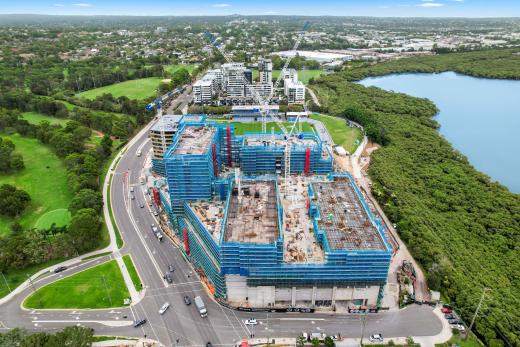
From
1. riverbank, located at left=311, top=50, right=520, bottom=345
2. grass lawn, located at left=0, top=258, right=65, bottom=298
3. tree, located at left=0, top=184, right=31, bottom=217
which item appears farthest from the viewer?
tree, located at left=0, top=184, right=31, bottom=217

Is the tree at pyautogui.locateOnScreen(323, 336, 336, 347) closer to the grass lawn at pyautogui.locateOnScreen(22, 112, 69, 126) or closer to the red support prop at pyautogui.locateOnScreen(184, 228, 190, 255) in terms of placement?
the red support prop at pyautogui.locateOnScreen(184, 228, 190, 255)

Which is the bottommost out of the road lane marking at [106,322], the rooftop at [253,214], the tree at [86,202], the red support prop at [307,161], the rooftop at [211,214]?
the road lane marking at [106,322]

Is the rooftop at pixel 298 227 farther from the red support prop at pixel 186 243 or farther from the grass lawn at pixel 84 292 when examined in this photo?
the grass lawn at pixel 84 292

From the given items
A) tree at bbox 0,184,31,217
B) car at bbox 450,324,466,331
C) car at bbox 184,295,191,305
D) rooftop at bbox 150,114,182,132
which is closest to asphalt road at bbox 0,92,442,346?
car at bbox 184,295,191,305

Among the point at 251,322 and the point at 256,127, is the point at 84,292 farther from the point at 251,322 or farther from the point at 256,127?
the point at 256,127

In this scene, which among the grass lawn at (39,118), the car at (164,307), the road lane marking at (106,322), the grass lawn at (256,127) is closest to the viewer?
the road lane marking at (106,322)

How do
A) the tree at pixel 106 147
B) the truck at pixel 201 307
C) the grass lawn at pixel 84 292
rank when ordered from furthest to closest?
the tree at pixel 106 147, the grass lawn at pixel 84 292, the truck at pixel 201 307

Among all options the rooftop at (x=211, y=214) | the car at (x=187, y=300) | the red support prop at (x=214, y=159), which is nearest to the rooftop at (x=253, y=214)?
the rooftop at (x=211, y=214)
